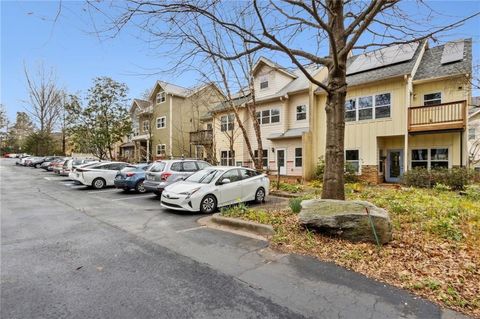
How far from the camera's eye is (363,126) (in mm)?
16406

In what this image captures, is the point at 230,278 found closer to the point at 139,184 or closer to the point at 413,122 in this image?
the point at 139,184

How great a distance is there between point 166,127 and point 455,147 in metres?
25.4

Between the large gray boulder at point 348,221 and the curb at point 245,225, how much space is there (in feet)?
2.85

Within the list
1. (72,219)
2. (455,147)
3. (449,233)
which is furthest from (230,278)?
(455,147)

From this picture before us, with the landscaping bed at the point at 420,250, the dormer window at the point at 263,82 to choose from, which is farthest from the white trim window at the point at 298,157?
the landscaping bed at the point at 420,250

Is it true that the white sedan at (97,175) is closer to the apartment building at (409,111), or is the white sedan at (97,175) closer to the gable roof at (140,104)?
the apartment building at (409,111)

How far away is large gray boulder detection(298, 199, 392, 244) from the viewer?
5.16 m

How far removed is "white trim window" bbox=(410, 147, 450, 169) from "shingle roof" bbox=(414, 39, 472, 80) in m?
4.04

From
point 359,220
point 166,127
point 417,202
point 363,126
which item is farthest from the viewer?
point 166,127

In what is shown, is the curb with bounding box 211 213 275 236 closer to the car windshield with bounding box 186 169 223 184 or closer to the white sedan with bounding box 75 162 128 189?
the car windshield with bounding box 186 169 223 184

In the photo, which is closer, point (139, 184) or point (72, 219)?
point (72, 219)

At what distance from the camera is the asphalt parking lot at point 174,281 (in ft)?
10.4

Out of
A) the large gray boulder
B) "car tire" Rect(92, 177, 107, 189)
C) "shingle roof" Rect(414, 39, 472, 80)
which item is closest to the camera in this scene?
the large gray boulder

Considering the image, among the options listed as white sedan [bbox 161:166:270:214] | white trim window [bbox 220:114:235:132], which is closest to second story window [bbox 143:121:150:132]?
white trim window [bbox 220:114:235:132]
